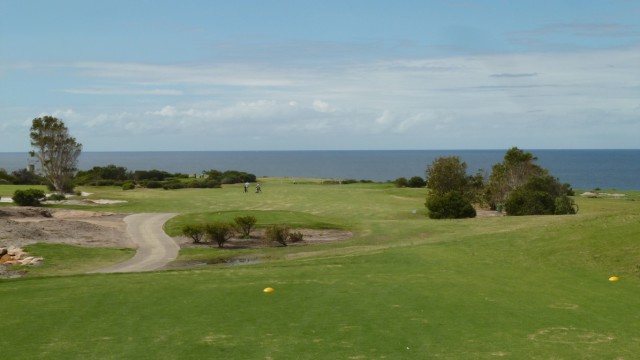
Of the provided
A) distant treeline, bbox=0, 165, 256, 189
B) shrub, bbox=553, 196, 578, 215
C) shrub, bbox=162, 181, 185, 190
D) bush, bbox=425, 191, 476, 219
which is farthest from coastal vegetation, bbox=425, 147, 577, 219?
distant treeline, bbox=0, 165, 256, 189

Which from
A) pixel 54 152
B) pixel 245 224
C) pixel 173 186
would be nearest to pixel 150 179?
pixel 173 186

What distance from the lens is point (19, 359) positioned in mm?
10406

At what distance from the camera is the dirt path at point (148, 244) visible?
2831 centimetres

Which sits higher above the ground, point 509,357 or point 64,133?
point 64,133

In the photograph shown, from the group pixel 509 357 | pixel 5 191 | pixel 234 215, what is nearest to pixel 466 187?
pixel 234 215

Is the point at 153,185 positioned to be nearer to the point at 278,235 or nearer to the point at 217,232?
the point at 217,232

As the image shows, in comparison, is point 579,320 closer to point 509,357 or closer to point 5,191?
point 509,357

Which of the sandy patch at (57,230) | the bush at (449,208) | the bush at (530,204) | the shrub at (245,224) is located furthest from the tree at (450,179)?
Result: the sandy patch at (57,230)

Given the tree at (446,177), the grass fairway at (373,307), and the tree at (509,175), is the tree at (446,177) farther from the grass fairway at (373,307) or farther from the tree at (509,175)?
the grass fairway at (373,307)

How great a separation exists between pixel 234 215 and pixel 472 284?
3084 centimetres

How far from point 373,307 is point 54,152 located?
6235 cm

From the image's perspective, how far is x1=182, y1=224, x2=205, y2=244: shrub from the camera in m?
37.3

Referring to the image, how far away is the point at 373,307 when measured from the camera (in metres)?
13.8

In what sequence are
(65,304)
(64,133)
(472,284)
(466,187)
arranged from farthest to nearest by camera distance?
1. (64,133)
2. (466,187)
3. (472,284)
4. (65,304)
